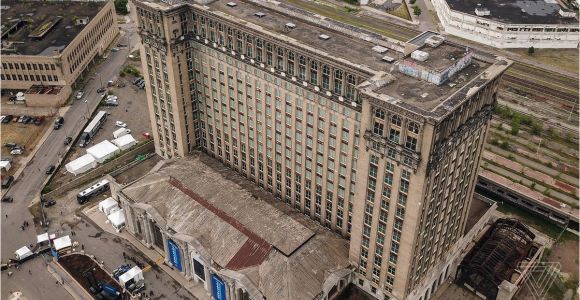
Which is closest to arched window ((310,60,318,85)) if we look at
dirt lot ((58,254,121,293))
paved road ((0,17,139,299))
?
dirt lot ((58,254,121,293))

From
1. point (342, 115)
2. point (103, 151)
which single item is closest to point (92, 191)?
point (103, 151)

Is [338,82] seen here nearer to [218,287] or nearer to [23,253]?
[218,287]

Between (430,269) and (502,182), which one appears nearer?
(430,269)

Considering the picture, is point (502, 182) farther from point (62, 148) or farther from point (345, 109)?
point (62, 148)

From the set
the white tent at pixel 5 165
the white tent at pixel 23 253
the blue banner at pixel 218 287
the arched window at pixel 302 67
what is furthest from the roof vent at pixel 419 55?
the white tent at pixel 5 165

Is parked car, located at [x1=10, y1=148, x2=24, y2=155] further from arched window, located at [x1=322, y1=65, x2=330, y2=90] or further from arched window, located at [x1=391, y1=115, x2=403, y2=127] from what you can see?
arched window, located at [x1=391, y1=115, x2=403, y2=127]

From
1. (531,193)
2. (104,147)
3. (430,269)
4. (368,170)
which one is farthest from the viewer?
(104,147)

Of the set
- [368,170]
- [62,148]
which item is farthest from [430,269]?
[62,148]

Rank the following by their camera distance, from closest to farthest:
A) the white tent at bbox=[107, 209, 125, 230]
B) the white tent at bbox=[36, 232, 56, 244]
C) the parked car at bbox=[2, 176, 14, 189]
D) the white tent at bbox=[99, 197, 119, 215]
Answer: the white tent at bbox=[36, 232, 56, 244], the white tent at bbox=[107, 209, 125, 230], the white tent at bbox=[99, 197, 119, 215], the parked car at bbox=[2, 176, 14, 189]
